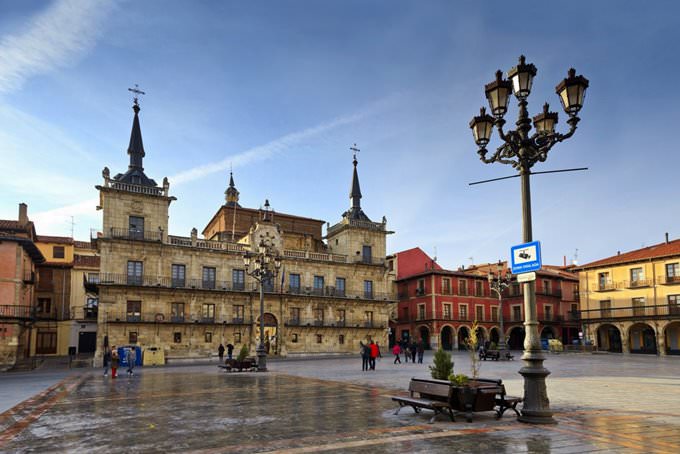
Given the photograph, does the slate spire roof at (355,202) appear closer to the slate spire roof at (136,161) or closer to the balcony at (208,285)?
the balcony at (208,285)

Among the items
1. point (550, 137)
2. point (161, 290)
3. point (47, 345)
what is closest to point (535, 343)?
point (550, 137)

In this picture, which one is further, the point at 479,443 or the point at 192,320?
the point at 192,320

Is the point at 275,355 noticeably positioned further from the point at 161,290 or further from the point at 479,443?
the point at 479,443

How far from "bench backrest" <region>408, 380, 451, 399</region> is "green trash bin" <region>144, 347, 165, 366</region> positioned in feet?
97.2

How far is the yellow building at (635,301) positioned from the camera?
4075 cm

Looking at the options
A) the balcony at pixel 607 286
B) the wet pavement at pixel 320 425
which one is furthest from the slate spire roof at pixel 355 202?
the wet pavement at pixel 320 425

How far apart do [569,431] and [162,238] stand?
36.4m

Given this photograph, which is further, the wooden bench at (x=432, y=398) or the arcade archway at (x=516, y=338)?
the arcade archway at (x=516, y=338)

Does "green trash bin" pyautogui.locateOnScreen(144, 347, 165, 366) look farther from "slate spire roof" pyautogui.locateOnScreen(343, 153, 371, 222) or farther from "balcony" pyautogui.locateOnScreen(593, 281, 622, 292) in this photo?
"balcony" pyautogui.locateOnScreen(593, 281, 622, 292)

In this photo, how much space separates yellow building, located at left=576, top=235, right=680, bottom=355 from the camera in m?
40.8

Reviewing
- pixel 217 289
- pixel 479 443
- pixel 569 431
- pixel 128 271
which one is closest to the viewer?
pixel 479 443

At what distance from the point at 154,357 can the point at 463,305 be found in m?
33.2

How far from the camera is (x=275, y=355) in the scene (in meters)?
42.7

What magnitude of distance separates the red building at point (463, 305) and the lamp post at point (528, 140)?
1762 inches
